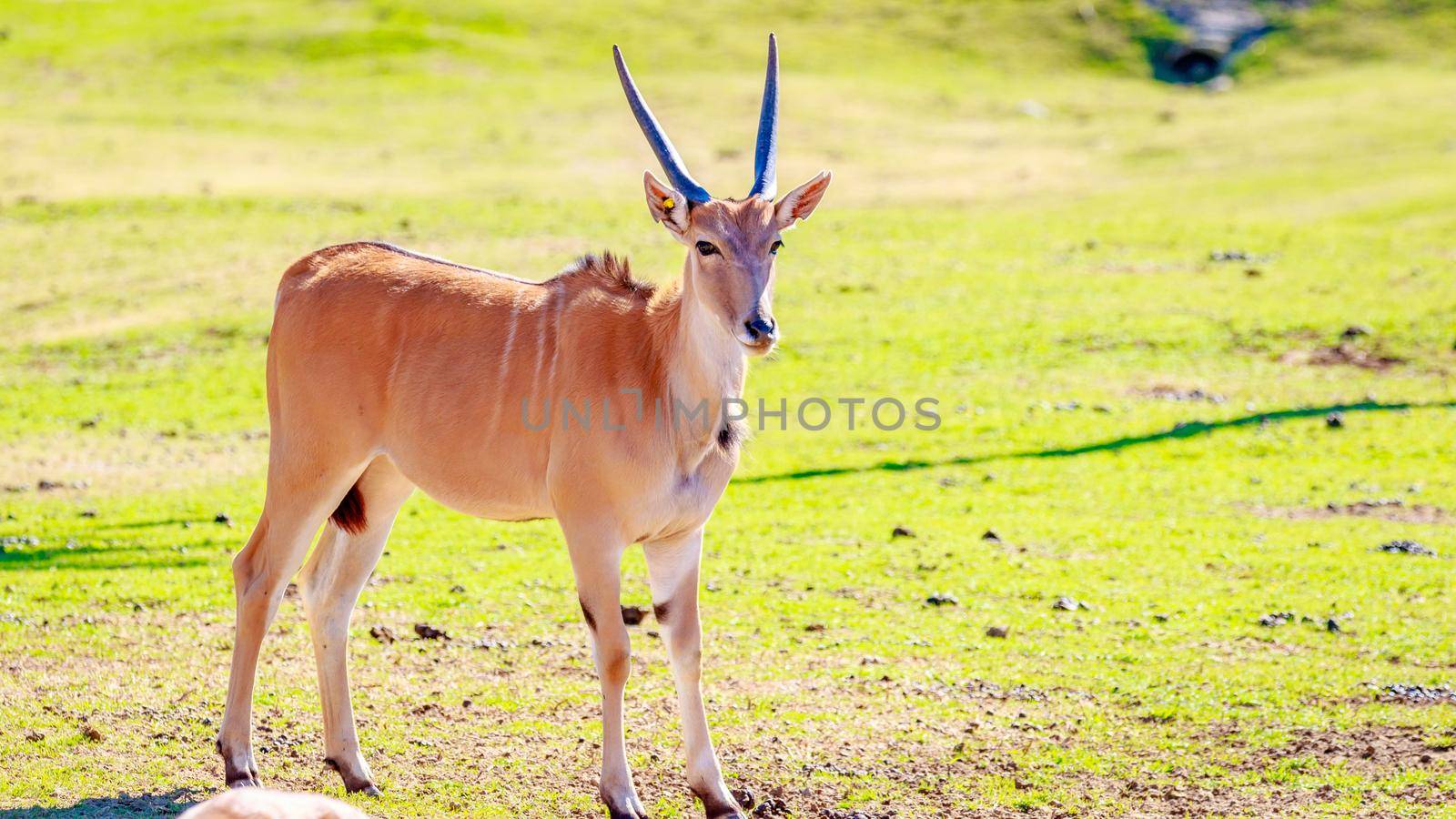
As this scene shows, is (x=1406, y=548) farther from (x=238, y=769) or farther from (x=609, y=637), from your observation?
(x=238, y=769)

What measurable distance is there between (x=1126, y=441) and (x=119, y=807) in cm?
987

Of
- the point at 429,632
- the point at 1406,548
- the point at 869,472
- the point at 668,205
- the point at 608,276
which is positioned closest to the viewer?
the point at 668,205

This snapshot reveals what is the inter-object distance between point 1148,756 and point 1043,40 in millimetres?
39250

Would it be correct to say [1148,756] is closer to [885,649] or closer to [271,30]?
[885,649]

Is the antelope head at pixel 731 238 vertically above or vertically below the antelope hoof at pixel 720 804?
above

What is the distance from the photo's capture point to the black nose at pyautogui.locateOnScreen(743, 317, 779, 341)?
6465 millimetres

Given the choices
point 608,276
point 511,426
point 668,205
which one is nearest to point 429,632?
point 511,426

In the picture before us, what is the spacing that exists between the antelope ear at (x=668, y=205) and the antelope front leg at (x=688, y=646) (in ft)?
4.32

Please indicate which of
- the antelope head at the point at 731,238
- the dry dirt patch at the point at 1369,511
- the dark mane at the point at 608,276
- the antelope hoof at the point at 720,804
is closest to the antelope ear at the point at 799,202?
the antelope head at the point at 731,238

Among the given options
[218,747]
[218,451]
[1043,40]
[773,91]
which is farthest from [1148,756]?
[1043,40]

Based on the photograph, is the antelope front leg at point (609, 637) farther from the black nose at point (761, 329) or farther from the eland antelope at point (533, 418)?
the black nose at point (761, 329)

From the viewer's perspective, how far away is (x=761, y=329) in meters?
6.47

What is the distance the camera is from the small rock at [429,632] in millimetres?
9266

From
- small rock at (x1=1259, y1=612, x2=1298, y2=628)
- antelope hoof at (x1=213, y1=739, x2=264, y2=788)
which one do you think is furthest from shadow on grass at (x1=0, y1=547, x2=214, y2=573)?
small rock at (x1=1259, y1=612, x2=1298, y2=628)
